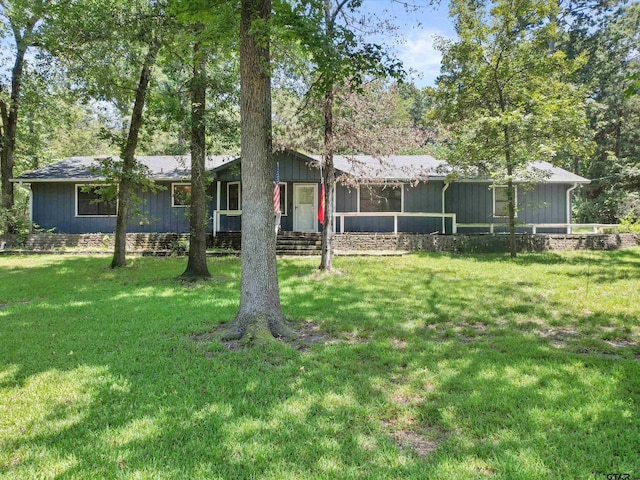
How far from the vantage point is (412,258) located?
12.4 metres

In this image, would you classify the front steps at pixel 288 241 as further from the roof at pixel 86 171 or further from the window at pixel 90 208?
the window at pixel 90 208

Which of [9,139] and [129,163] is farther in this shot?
[9,139]

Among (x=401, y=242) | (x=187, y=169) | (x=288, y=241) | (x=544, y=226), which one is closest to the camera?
(x=401, y=242)

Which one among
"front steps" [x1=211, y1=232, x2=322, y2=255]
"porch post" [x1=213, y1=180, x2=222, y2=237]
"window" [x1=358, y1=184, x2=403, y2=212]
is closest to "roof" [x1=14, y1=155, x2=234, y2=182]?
"porch post" [x1=213, y1=180, x2=222, y2=237]

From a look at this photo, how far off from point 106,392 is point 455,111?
1241 centimetres

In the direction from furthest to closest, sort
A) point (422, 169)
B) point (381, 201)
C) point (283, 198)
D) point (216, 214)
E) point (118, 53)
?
point (381, 201)
point (283, 198)
point (216, 214)
point (422, 169)
point (118, 53)

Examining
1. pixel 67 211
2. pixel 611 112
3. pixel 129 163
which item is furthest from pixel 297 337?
pixel 611 112

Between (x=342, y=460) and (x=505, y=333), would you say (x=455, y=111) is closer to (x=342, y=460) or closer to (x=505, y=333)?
(x=505, y=333)

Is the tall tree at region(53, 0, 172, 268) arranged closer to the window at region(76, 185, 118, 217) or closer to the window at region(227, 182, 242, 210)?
the window at region(227, 182, 242, 210)

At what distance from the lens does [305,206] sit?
17.2 meters

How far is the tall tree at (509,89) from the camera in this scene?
11.8 metres

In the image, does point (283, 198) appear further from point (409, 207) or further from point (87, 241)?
point (87, 241)

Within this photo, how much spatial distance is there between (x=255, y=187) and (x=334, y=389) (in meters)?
2.50

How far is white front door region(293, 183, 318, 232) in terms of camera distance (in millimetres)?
17078
